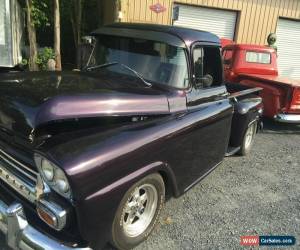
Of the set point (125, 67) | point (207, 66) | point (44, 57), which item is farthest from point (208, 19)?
point (125, 67)

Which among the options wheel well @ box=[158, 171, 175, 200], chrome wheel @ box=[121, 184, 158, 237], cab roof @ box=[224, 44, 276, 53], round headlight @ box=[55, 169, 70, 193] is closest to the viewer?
round headlight @ box=[55, 169, 70, 193]

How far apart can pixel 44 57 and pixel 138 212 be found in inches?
356

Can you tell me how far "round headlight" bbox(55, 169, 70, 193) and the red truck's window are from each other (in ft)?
25.1

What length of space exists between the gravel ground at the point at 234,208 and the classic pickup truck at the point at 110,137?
40 cm

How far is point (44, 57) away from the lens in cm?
1098

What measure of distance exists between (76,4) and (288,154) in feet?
35.9

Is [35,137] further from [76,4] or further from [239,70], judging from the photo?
[76,4]

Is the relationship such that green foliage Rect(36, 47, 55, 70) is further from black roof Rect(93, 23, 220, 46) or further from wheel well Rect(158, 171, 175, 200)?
wheel well Rect(158, 171, 175, 200)

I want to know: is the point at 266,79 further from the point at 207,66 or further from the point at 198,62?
the point at 198,62

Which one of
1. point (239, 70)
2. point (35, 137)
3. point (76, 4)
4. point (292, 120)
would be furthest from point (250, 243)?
point (76, 4)

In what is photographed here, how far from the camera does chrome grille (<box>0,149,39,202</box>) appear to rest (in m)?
2.52

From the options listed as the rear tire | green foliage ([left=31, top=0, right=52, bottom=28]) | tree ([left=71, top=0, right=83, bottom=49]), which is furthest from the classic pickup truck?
tree ([left=71, top=0, right=83, bottom=49])

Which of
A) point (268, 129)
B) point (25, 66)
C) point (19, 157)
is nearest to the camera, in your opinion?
point (19, 157)

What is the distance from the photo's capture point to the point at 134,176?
2.64m
